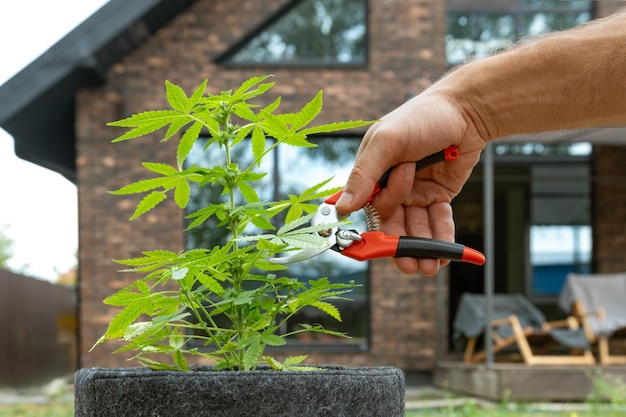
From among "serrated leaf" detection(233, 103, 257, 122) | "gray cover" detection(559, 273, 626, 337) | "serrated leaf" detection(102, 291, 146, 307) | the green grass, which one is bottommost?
the green grass

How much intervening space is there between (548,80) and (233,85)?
7481 mm

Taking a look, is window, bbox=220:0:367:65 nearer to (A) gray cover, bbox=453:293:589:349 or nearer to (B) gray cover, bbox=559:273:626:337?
(A) gray cover, bbox=453:293:589:349

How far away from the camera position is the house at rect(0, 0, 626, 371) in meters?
8.70

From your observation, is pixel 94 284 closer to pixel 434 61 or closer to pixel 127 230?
pixel 127 230

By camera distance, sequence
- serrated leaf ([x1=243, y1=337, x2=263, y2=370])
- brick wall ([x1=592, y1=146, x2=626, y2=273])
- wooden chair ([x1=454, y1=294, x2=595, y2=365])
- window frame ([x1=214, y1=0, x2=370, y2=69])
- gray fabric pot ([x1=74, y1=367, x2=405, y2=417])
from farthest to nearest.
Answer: brick wall ([x1=592, y1=146, x2=626, y2=273]) → window frame ([x1=214, y1=0, x2=370, y2=69]) → wooden chair ([x1=454, y1=294, x2=595, y2=365]) → serrated leaf ([x1=243, y1=337, x2=263, y2=370]) → gray fabric pot ([x1=74, y1=367, x2=405, y2=417])

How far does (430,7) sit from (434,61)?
0.59 meters

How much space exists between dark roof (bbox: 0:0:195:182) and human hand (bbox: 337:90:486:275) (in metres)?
6.72

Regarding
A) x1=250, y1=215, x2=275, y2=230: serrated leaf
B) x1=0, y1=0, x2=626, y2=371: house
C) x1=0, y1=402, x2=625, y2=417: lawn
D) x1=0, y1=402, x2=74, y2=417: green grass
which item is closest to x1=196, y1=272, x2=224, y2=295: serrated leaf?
x1=250, y1=215, x2=275, y2=230: serrated leaf

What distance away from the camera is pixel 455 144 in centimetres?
163

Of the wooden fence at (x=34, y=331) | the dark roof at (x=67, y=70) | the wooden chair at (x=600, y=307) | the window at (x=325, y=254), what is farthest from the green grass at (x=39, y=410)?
the wooden chair at (x=600, y=307)

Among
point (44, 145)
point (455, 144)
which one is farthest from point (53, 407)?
point (455, 144)

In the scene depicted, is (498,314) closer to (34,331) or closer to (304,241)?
(34,331)

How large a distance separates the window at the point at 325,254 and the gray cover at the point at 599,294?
208cm

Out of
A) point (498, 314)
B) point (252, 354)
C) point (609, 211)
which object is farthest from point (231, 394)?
point (609, 211)
